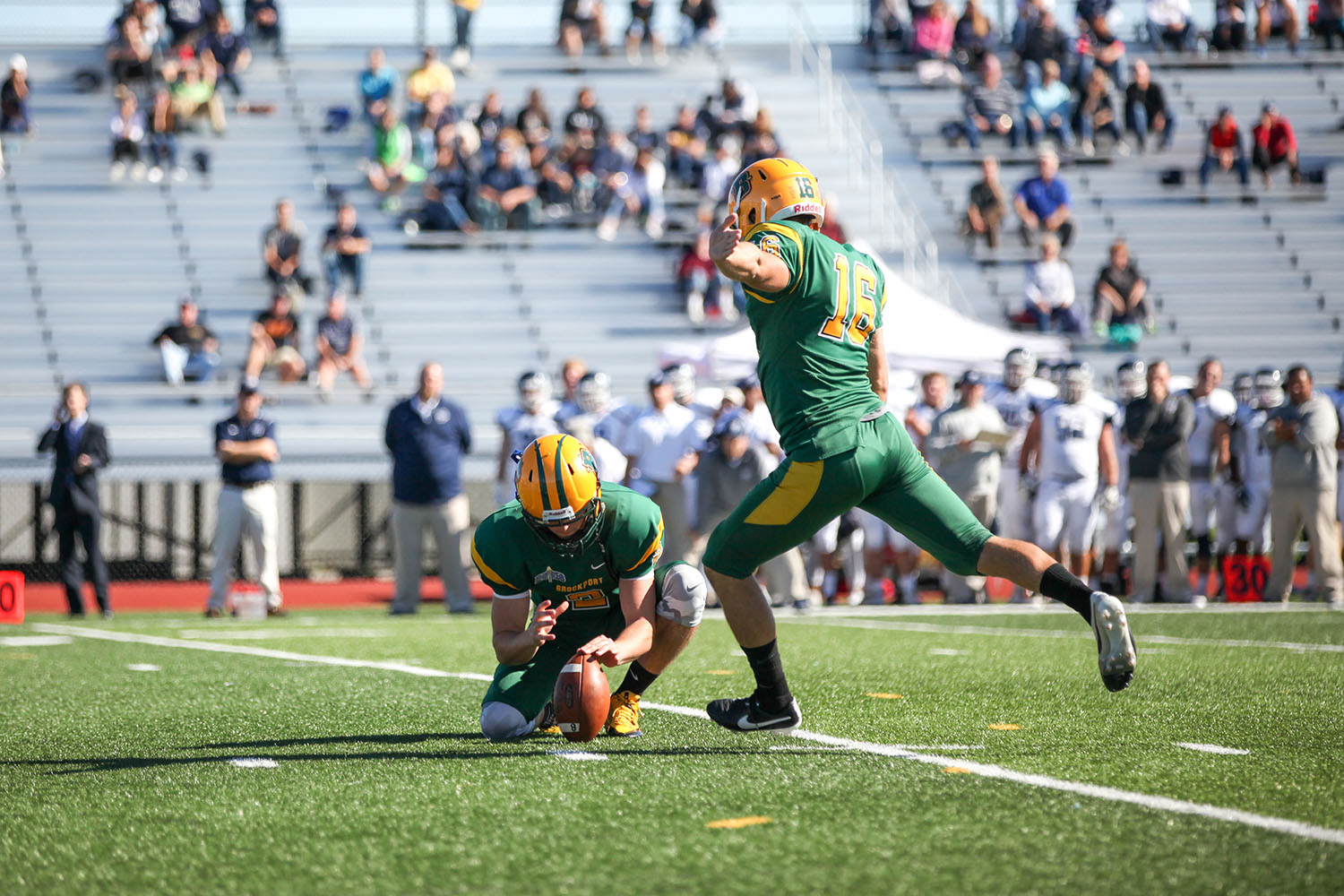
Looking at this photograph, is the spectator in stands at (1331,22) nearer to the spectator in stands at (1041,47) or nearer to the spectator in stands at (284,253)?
the spectator in stands at (1041,47)

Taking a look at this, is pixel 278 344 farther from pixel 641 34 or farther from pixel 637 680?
pixel 637 680

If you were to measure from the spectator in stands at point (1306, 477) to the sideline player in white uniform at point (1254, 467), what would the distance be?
3.97 feet

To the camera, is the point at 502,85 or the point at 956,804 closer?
the point at 956,804

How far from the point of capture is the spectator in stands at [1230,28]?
84.3 ft

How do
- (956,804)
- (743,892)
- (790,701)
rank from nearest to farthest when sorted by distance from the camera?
(743,892), (956,804), (790,701)

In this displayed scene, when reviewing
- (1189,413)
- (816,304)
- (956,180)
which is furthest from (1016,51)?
(816,304)

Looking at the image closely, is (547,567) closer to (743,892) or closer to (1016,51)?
(743,892)

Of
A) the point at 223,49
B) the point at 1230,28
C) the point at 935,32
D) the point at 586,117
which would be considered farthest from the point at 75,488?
the point at 1230,28

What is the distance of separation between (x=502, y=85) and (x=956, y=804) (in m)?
21.6

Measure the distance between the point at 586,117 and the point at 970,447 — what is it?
10885mm

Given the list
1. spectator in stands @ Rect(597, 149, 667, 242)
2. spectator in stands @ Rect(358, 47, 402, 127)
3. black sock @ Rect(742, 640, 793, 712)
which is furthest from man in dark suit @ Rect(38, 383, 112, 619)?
spectator in stands @ Rect(358, 47, 402, 127)

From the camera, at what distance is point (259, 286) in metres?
20.5

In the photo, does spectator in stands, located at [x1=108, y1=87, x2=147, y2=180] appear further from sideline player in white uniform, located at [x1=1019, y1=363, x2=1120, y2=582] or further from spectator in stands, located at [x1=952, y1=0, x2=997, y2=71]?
sideline player in white uniform, located at [x1=1019, y1=363, x2=1120, y2=582]

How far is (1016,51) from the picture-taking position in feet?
82.5
